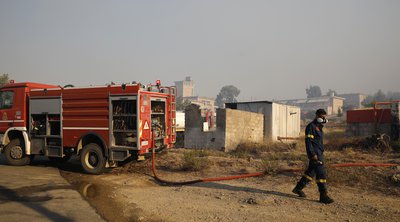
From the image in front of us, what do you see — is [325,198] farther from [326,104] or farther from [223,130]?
[326,104]

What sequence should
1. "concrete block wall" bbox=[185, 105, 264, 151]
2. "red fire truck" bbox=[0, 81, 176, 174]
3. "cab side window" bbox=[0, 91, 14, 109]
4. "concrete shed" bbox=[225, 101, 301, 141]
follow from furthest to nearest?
"concrete shed" bbox=[225, 101, 301, 141]
"concrete block wall" bbox=[185, 105, 264, 151]
"cab side window" bbox=[0, 91, 14, 109]
"red fire truck" bbox=[0, 81, 176, 174]

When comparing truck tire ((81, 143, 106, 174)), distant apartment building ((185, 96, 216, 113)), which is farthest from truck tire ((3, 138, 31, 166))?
distant apartment building ((185, 96, 216, 113))

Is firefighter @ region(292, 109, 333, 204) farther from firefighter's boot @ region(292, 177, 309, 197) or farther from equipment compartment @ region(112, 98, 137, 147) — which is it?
equipment compartment @ region(112, 98, 137, 147)

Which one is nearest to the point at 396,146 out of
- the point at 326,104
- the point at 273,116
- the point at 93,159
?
the point at 273,116

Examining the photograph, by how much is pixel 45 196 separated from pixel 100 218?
2204mm

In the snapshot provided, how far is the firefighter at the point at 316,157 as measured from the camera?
21.1 ft

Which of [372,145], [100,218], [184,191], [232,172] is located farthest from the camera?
[372,145]

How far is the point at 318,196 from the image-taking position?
6.89m

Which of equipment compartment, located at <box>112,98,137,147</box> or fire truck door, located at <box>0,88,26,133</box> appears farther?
fire truck door, located at <box>0,88,26,133</box>

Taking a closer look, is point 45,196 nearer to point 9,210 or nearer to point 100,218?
point 9,210

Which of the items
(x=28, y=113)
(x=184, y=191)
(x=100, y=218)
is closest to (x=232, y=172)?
(x=184, y=191)

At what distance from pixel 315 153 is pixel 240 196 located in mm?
1868

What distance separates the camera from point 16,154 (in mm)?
11367

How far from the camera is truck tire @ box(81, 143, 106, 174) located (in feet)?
32.0
